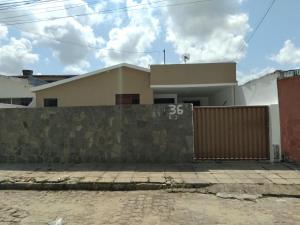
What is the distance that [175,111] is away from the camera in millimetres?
12609

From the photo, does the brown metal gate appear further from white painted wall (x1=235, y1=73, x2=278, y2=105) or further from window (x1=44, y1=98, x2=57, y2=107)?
window (x1=44, y1=98, x2=57, y2=107)

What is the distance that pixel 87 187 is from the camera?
381 inches

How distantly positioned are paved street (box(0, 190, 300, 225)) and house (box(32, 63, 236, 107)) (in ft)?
43.8

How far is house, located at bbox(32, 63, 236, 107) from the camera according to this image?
21.7 meters

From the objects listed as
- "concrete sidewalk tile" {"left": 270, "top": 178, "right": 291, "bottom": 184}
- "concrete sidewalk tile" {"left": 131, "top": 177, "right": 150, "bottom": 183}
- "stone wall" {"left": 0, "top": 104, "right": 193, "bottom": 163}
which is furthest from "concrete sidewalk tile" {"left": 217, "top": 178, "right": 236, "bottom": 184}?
"stone wall" {"left": 0, "top": 104, "right": 193, "bottom": 163}

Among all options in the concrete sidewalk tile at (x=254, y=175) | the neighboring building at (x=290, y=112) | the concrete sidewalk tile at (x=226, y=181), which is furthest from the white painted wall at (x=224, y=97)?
the concrete sidewalk tile at (x=226, y=181)

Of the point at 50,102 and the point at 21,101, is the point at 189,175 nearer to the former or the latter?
the point at 50,102

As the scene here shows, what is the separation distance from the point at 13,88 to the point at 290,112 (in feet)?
74.2

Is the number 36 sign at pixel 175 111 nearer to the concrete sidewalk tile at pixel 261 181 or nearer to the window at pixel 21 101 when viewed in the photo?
the concrete sidewalk tile at pixel 261 181

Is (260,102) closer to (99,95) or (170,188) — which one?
(170,188)

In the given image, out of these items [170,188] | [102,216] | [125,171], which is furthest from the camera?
[125,171]

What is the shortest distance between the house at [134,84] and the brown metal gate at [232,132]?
29.3 feet

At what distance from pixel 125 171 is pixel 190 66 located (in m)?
11.8

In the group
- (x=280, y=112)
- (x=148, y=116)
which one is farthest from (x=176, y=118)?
(x=280, y=112)
